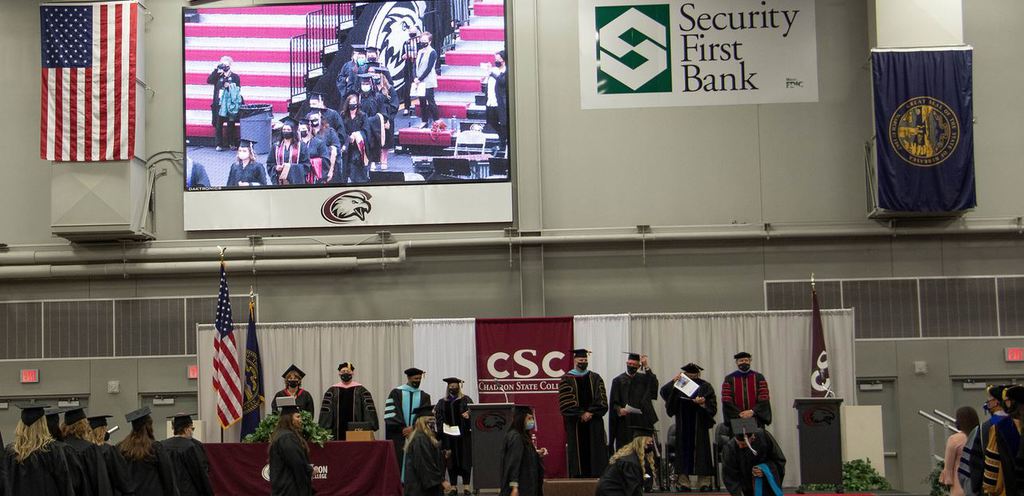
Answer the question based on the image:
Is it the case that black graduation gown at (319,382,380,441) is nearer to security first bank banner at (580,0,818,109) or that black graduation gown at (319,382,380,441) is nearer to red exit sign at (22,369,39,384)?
red exit sign at (22,369,39,384)

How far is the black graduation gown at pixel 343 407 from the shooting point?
1552cm

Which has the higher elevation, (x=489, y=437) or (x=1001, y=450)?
(x=1001, y=450)

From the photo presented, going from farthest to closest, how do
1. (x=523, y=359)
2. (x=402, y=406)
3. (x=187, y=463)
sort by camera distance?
1. (x=523, y=359)
2. (x=402, y=406)
3. (x=187, y=463)

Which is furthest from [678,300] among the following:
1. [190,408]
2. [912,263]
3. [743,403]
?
[190,408]

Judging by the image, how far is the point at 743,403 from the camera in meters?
15.3

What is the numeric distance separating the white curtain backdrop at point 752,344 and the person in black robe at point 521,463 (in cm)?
571

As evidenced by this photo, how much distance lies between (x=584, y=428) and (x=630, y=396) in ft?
2.63

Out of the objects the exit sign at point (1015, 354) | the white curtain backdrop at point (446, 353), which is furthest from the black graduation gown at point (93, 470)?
the exit sign at point (1015, 354)

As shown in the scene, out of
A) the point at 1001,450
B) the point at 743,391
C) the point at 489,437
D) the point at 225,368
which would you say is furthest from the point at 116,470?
the point at 743,391

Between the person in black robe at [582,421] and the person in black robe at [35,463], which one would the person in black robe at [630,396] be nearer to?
the person in black robe at [582,421]

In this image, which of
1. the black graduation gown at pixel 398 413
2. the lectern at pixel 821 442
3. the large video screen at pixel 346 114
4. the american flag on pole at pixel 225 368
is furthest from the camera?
the large video screen at pixel 346 114

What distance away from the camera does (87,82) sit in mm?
17344

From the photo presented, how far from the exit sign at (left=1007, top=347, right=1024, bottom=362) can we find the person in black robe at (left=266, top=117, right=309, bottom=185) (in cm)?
1157

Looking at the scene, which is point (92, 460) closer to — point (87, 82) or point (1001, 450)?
point (1001, 450)
